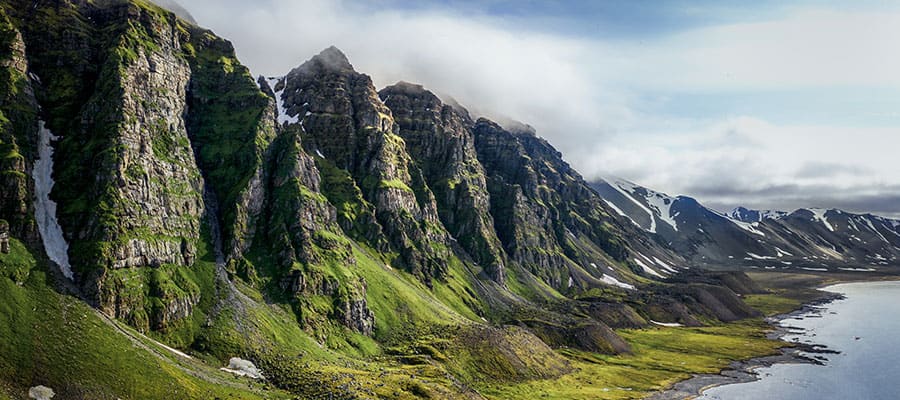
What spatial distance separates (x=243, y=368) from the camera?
152 m

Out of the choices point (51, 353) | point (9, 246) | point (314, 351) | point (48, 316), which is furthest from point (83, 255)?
point (314, 351)

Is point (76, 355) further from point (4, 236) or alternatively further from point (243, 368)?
point (4, 236)

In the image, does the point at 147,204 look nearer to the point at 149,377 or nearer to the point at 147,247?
the point at 147,247

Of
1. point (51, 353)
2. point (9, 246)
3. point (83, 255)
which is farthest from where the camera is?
point (83, 255)

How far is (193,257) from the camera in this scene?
619 ft

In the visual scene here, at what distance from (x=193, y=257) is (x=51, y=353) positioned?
76.7 m

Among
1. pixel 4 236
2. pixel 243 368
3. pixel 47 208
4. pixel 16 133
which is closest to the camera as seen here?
pixel 4 236

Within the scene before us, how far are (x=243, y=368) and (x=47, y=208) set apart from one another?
3248 inches

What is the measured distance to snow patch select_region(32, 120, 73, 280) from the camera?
149 m

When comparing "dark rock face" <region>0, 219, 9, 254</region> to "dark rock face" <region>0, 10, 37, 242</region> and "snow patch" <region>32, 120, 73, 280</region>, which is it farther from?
"snow patch" <region>32, 120, 73, 280</region>

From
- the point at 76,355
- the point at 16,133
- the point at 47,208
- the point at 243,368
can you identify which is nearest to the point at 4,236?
the point at 47,208

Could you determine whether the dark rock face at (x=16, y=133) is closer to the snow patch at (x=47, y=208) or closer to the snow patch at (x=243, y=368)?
the snow patch at (x=47, y=208)

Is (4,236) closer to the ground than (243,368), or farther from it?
farther from it

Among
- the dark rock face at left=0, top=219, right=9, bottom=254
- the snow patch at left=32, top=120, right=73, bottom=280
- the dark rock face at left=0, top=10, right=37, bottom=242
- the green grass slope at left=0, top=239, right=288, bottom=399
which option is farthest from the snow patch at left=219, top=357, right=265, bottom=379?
the dark rock face at left=0, top=10, right=37, bottom=242
